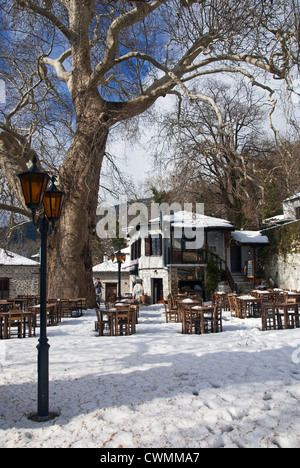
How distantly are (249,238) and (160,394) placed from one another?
2282 centimetres

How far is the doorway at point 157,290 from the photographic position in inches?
1018

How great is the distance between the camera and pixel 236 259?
2730 cm

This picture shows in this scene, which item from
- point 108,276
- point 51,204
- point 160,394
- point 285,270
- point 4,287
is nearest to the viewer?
point 160,394

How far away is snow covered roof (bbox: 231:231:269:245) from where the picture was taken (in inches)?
1038

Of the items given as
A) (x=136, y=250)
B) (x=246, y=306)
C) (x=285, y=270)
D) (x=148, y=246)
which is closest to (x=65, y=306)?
(x=246, y=306)

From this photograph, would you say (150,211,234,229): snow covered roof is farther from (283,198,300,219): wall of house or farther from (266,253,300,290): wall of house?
(283,198,300,219): wall of house

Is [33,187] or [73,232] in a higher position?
[73,232]

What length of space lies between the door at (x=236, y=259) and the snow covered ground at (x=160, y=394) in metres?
18.6

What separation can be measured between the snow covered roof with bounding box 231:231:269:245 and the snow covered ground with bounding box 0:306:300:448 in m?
18.1

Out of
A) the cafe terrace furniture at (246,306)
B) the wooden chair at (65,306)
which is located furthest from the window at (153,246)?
the cafe terrace furniture at (246,306)

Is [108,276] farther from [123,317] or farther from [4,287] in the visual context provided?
[123,317]
